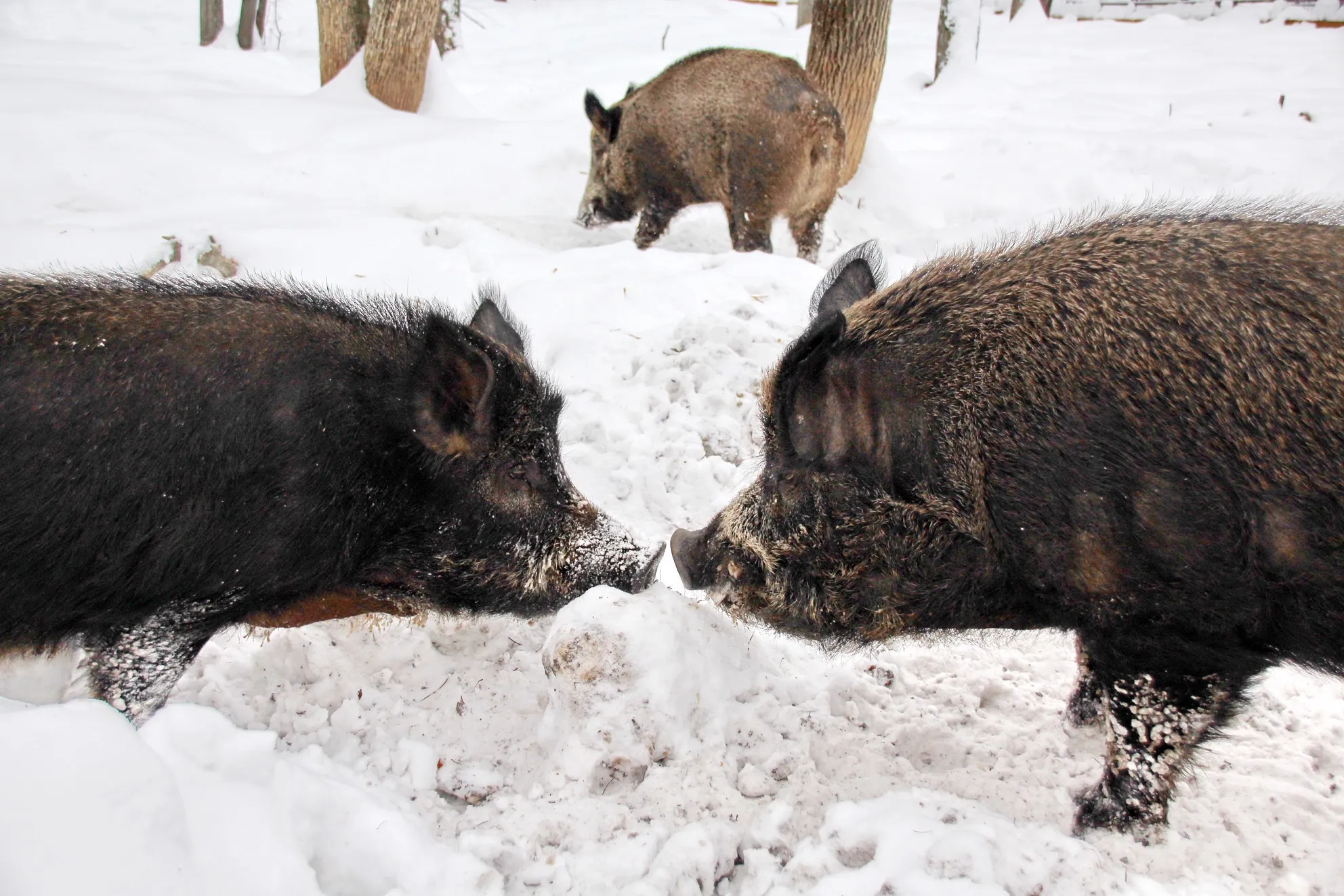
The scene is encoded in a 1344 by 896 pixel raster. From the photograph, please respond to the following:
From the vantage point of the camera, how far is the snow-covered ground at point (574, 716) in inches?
88.0

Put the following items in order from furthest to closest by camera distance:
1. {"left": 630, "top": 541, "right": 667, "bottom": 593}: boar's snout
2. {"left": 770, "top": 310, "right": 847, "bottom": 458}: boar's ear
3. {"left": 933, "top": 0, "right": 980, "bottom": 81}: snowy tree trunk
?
{"left": 933, "top": 0, "right": 980, "bottom": 81}: snowy tree trunk, {"left": 630, "top": 541, "right": 667, "bottom": 593}: boar's snout, {"left": 770, "top": 310, "right": 847, "bottom": 458}: boar's ear

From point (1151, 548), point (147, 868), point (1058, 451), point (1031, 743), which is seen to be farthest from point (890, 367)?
point (147, 868)

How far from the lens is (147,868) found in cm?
183

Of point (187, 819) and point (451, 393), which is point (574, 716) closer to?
point (451, 393)

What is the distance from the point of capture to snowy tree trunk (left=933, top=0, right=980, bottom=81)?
1463cm

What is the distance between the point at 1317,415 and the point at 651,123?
6.98 metres

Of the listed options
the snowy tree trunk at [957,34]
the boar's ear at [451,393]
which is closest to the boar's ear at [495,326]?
the boar's ear at [451,393]

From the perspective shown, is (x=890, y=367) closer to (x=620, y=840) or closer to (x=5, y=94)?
(x=620, y=840)

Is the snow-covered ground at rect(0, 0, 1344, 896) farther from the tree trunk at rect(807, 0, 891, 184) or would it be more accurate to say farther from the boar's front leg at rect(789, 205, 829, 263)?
the tree trunk at rect(807, 0, 891, 184)

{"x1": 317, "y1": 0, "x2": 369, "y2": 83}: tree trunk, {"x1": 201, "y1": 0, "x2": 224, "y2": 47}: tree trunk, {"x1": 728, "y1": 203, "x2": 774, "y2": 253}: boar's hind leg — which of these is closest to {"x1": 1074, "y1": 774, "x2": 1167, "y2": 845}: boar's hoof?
{"x1": 728, "y1": 203, "x2": 774, "y2": 253}: boar's hind leg

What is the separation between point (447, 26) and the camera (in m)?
16.0

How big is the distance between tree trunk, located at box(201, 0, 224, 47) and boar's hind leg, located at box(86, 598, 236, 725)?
57.0ft

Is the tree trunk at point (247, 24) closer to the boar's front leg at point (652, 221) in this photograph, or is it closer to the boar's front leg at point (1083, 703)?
the boar's front leg at point (652, 221)

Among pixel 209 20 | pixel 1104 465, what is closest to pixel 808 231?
pixel 1104 465
